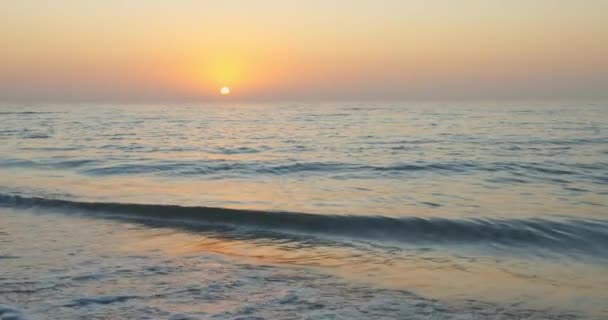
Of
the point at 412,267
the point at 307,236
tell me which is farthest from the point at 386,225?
the point at 412,267

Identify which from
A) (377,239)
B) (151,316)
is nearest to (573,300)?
(377,239)

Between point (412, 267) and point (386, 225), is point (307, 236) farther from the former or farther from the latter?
point (412, 267)

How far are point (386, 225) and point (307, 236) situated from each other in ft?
5.87

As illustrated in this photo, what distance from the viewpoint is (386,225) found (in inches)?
436

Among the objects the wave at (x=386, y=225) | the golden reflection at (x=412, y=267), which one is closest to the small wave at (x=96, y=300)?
the golden reflection at (x=412, y=267)

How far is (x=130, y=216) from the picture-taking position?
11.8m

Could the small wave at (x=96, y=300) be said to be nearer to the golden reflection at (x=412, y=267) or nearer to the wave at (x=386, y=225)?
the golden reflection at (x=412, y=267)

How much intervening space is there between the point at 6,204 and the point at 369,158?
13633 millimetres

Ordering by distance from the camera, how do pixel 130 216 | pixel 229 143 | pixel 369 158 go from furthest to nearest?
pixel 229 143 < pixel 369 158 < pixel 130 216

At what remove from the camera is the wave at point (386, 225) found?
395 inches

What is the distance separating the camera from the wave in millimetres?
10031

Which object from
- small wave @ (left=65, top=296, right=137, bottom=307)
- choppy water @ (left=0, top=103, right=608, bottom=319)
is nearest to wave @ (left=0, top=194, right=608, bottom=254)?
choppy water @ (left=0, top=103, right=608, bottom=319)

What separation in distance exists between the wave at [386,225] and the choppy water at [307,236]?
48 mm

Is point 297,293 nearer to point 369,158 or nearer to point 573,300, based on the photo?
point 573,300
